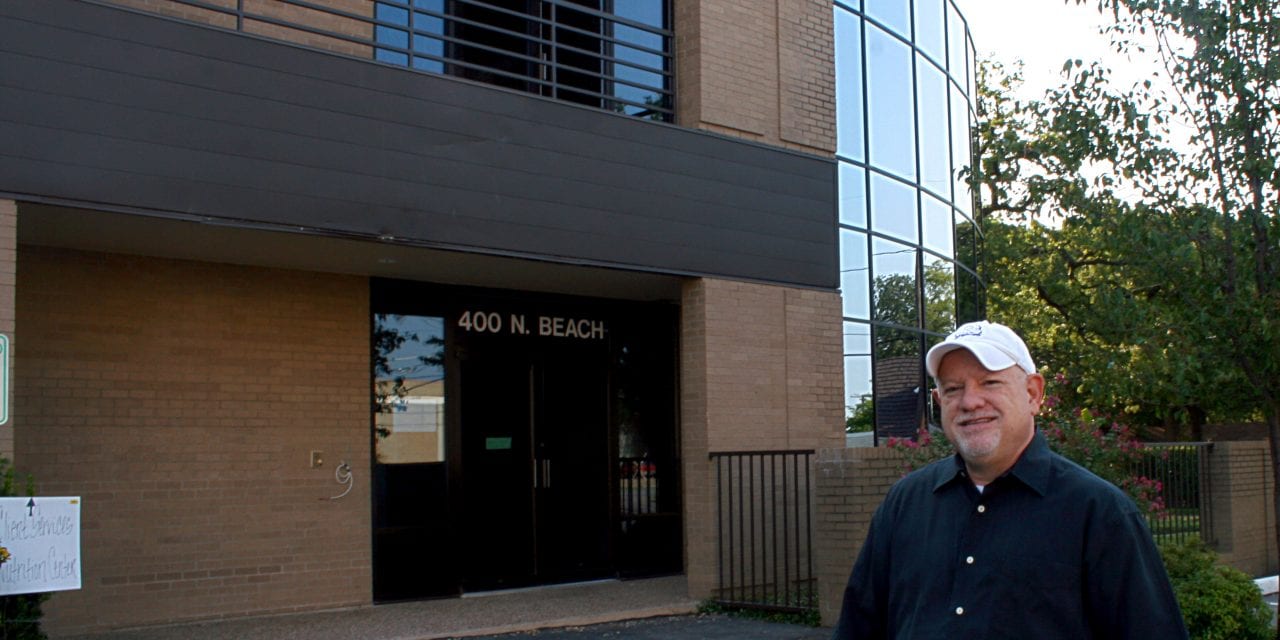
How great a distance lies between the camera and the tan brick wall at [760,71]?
12398mm

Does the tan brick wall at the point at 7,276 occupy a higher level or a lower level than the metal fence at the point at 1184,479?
higher

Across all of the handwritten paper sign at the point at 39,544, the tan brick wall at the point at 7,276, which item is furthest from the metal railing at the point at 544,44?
the handwritten paper sign at the point at 39,544

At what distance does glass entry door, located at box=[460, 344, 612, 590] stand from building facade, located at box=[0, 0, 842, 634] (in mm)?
30

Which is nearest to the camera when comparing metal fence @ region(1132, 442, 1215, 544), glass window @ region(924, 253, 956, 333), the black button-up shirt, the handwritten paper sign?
the black button-up shirt

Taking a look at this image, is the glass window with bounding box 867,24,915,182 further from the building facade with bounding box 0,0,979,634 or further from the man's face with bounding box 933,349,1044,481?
the man's face with bounding box 933,349,1044,481

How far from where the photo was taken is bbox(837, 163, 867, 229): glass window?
569 inches

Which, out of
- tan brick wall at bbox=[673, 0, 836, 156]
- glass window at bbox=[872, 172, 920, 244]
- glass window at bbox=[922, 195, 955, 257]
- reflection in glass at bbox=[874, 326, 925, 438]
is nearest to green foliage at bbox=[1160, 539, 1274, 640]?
reflection in glass at bbox=[874, 326, 925, 438]

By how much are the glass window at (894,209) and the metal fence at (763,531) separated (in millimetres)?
3374

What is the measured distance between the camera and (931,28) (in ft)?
55.2

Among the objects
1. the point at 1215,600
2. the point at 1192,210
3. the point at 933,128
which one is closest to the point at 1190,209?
the point at 1192,210

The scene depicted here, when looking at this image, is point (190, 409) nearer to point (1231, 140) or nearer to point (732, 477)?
point (732, 477)

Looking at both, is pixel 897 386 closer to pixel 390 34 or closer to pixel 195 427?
pixel 390 34

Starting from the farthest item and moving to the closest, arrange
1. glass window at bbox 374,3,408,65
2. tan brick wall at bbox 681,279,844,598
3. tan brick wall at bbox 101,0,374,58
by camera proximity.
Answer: tan brick wall at bbox 681,279,844,598
glass window at bbox 374,3,408,65
tan brick wall at bbox 101,0,374,58

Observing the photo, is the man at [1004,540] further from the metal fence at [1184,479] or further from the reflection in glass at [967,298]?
the reflection in glass at [967,298]
